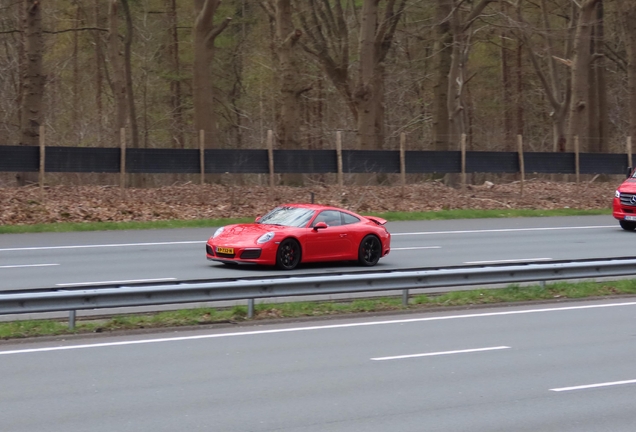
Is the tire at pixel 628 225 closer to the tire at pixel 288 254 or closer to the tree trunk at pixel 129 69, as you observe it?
the tire at pixel 288 254

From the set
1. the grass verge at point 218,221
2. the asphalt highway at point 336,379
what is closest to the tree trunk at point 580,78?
the grass verge at point 218,221

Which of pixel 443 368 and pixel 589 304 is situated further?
pixel 589 304

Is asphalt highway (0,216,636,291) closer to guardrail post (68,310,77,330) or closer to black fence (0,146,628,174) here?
guardrail post (68,310,77,330)

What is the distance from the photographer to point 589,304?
46.0 ft

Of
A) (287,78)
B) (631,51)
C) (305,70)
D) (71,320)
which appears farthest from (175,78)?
(71,320)

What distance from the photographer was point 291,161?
29.9 meters

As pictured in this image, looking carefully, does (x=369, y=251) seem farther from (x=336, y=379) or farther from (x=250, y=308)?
(x=336, y=379)

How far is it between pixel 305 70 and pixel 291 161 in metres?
16.5

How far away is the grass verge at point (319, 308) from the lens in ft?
36.1

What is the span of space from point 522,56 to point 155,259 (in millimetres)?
43951

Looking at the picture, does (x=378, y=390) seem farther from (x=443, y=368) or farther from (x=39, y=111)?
(x=39, y=111)

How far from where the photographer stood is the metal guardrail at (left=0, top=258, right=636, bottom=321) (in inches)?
423

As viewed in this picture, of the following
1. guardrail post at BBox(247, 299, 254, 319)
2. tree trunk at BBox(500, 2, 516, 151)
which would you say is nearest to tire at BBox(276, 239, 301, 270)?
guardrail post at BBox(247, 299, 254, 319)

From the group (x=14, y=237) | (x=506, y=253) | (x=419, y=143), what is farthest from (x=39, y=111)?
(x=419, y=143)
